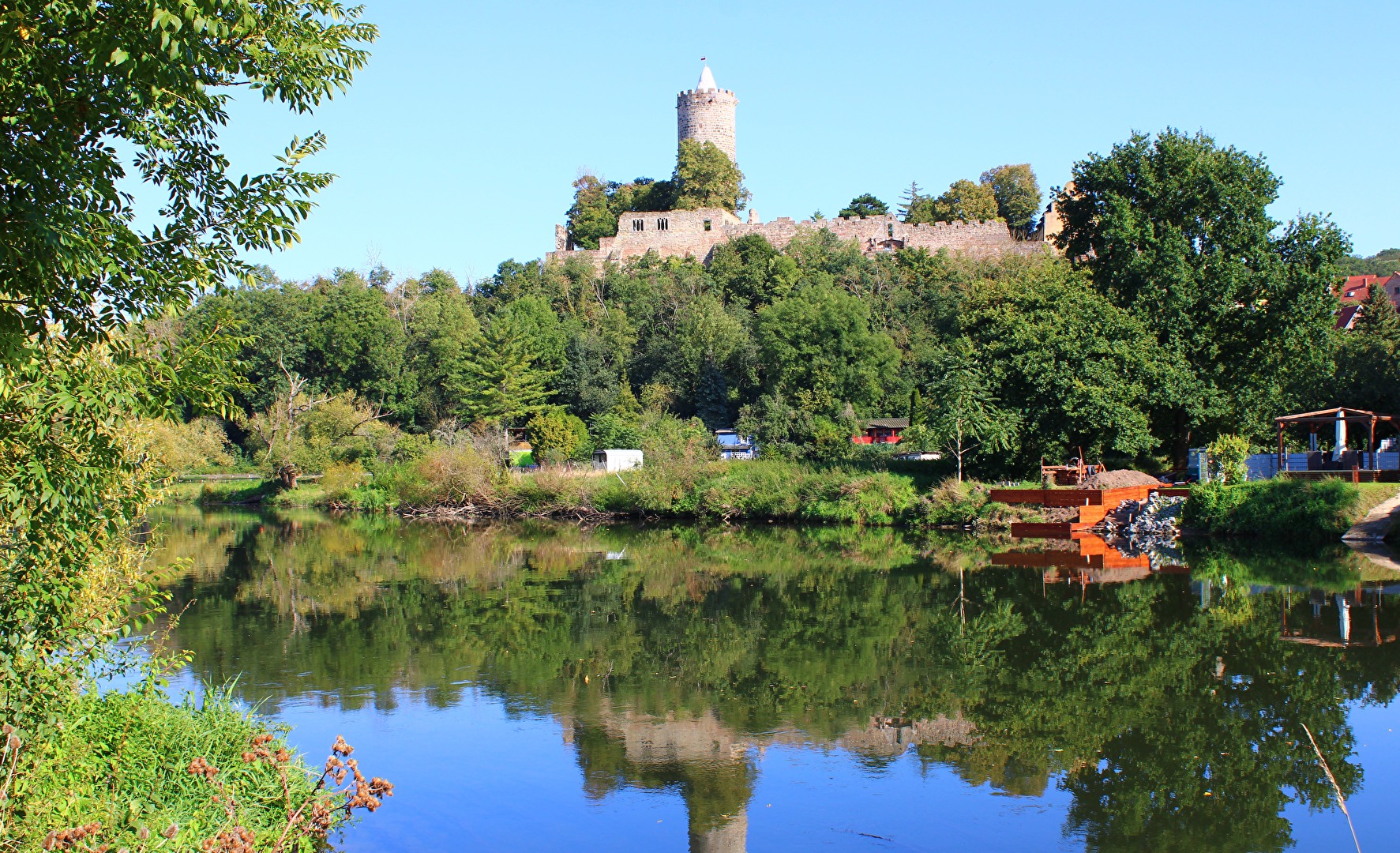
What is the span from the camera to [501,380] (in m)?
46.4

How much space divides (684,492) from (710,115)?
42821 millimetres

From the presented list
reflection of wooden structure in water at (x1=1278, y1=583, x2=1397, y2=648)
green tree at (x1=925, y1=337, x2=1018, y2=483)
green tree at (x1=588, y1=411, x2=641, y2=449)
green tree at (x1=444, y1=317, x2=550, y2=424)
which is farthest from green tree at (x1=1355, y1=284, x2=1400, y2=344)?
green tree at (x1=444, y1=317, x2=550, y2=424)

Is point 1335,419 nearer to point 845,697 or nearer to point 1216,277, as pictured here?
point 1216,277

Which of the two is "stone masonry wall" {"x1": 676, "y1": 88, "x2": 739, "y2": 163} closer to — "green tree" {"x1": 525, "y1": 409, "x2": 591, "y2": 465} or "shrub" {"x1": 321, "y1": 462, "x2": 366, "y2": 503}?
"green tree" {"x1": 525, "y1": 409, "x2": 591, "y2": 465}

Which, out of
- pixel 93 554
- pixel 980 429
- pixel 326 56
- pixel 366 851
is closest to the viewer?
pixel 326 56

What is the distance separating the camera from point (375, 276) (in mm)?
69250

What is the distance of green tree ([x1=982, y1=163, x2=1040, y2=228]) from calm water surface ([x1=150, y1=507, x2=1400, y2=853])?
4526cm

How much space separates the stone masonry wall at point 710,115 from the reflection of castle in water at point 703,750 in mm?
61969

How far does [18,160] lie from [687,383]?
4373cm

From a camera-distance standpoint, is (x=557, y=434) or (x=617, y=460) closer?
(x=617, y=460)

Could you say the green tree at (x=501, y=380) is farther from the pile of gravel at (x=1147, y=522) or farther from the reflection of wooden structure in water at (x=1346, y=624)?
the reflection of wooden structure in water at (x=1346, y=624)

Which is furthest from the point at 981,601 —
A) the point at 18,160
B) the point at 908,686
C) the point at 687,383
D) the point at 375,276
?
the point at 375,276

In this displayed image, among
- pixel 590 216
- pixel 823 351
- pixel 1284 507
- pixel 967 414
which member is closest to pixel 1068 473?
pixel 967 414

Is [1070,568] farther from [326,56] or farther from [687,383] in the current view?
[687,383]
